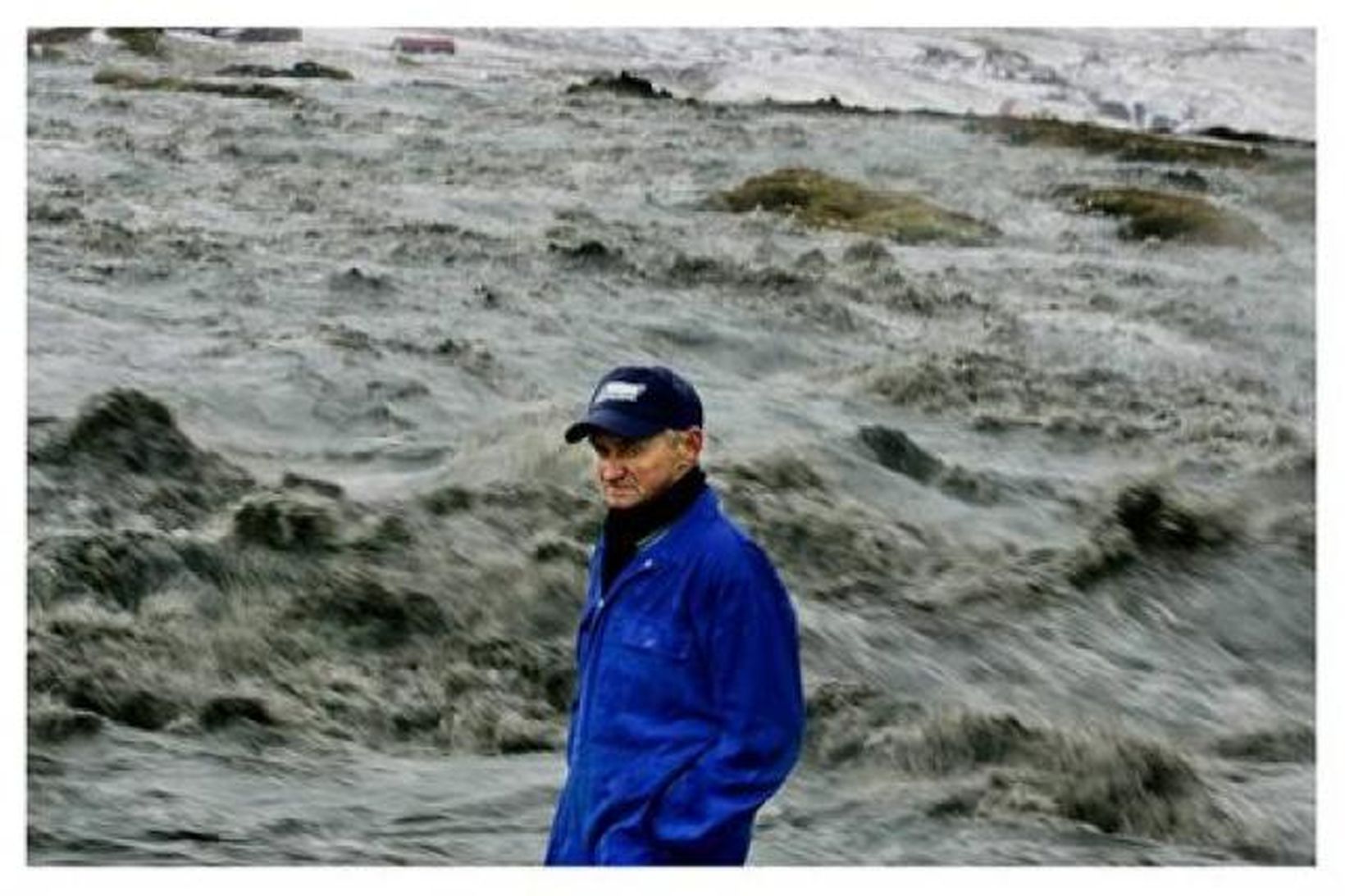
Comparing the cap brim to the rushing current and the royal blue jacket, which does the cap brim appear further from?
the rushing current

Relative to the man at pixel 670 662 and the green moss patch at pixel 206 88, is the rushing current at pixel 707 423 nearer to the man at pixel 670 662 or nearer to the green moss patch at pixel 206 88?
the green moss patch at pixel 206 88

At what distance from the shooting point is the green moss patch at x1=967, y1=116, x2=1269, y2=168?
5.15 metres

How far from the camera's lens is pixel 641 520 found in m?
2.66

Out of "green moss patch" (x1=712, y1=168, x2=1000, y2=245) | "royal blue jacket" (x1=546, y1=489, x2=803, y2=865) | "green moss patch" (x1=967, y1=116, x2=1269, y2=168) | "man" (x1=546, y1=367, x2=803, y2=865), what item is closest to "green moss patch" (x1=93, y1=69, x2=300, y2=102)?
"green moss patch" (x1=712, y1=168, x2=1000, y2=245)

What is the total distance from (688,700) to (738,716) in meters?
0.08

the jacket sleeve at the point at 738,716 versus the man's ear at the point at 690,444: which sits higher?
the man's ear at the point at 690,444

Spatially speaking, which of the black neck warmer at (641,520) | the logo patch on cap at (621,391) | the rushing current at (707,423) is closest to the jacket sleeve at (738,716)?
the black neck warmer at (641,520)

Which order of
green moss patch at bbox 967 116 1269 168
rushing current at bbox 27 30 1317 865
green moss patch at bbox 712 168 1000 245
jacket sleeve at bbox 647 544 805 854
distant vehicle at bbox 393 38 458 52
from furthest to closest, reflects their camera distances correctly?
green moss patch at bbox 967 116 1269 168
green moss patch at bbox 712 168 1000 245
distant vehicle at bbox 393 38 458 52
rushing current at bbox 27 30 1317 865
jacket sleeve at bbox 647 544 805 854

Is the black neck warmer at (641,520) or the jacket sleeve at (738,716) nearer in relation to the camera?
the jacket sleeve at (738,716)

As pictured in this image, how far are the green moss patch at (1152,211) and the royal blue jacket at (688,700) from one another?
8.85ft

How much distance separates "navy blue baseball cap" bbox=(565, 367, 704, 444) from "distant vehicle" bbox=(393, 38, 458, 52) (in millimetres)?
2401

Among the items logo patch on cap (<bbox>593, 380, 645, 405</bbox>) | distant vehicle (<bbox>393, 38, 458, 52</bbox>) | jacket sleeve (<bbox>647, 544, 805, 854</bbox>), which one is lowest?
jacket sleeve (<bbox>647, 544, 805, 854</bbox>)

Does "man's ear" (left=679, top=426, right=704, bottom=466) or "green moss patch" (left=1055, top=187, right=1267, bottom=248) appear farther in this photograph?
"green moss patch" (left=1055, top=187, right=1267, bottom=248)

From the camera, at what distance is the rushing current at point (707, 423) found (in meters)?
4.44
